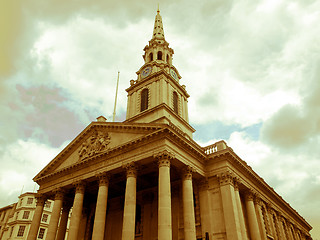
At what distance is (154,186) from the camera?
28109 millimetres

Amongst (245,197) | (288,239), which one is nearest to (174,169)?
(245,197)

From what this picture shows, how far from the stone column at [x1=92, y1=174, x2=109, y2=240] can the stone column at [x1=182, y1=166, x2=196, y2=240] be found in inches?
270

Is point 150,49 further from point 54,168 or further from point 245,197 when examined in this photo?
point 245,197

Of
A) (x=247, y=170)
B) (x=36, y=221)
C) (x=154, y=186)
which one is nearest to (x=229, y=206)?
(x=247, y=170)

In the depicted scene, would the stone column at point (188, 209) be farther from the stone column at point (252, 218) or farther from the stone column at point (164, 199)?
the stone column at point (252, 218)

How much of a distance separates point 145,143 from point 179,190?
23.2 ft

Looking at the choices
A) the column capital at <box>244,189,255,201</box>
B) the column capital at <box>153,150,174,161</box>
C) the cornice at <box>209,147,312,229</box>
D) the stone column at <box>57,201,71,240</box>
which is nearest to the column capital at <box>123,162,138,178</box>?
the column capital at <box>153,150,174,161</box>

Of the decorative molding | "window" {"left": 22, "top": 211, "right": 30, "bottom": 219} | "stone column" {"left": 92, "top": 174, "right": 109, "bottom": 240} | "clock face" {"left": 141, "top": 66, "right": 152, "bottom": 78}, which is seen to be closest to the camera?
the decorative molding

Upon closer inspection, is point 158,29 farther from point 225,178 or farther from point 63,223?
point 63,223

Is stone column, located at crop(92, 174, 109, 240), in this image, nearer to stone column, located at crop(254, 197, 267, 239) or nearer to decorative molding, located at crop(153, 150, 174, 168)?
decorative molding, located at crop(153, 150, 174, 168)

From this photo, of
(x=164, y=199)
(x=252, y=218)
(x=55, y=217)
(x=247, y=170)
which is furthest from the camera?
(x=247, y=170)

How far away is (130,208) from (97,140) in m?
9.45

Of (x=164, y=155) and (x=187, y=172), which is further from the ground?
(x=164, y=155)

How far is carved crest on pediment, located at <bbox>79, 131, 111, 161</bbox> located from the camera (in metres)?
26.1
